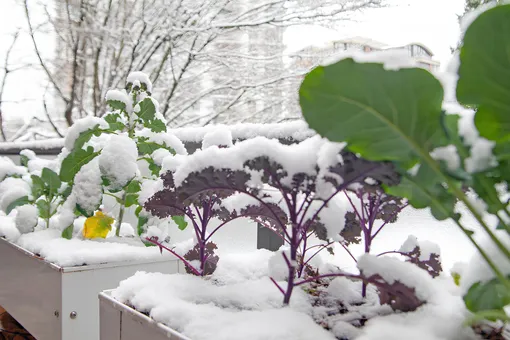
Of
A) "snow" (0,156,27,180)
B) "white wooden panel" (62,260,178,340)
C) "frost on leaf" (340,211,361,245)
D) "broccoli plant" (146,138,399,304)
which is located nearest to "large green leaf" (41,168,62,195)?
"white wooden panel" (62,260,178,340)

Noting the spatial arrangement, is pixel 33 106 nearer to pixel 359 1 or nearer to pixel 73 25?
pixel 73 25

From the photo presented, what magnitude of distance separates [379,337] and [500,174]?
0.20 m

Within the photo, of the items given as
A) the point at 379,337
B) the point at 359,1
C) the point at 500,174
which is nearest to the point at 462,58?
the point at 500,174

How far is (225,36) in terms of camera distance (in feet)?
14.8

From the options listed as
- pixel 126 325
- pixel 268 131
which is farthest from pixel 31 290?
pixel 268 131

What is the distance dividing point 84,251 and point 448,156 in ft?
2.85

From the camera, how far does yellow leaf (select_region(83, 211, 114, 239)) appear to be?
4.00 feet

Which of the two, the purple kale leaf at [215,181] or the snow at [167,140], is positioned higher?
the snow at [167,140]

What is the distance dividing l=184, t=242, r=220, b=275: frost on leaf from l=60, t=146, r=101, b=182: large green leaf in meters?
0.52

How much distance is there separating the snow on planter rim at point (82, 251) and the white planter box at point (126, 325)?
30 centimetres

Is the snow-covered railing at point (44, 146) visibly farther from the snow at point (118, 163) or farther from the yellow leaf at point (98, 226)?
the snow at point (118, 163)

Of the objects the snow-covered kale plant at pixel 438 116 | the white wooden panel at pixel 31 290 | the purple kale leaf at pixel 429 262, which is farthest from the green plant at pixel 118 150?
the snow-covered kale plant at pixel 438 116

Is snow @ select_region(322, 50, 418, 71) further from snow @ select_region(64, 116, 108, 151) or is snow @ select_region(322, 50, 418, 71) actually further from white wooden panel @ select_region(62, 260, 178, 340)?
snow @ select_region(64, 116, 108, 151)

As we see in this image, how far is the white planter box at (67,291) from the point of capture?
0.97 meters
